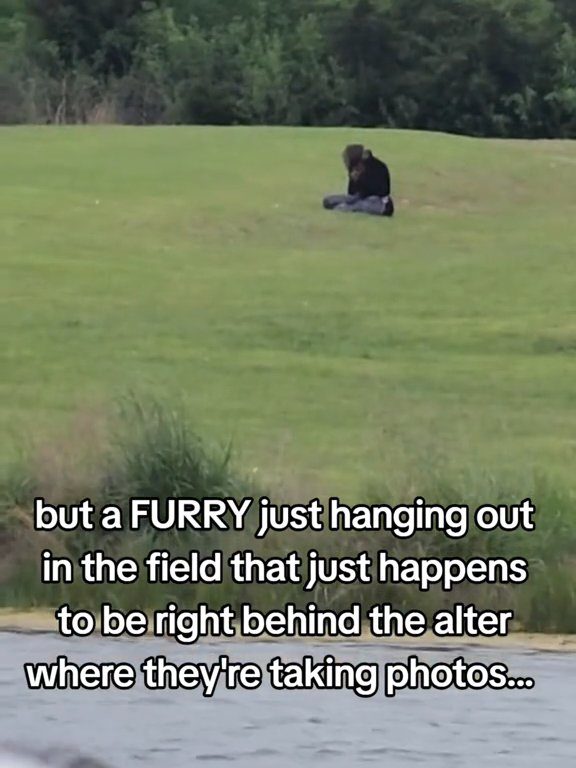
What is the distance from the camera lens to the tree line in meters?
58.1

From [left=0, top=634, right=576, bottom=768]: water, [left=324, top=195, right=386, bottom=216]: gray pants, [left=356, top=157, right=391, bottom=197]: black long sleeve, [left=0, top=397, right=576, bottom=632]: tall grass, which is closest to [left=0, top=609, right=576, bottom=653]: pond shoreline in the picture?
[left=0, top=397, right=576, bottom=632]: tall grass

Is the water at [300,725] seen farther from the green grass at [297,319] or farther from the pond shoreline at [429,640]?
the green grass at [297,319]

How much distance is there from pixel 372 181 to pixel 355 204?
50 centimetres

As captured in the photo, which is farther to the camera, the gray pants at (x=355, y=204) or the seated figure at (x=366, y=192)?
the gray pants at (x=355, y=204)

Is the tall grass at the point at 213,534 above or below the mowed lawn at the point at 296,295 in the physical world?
below

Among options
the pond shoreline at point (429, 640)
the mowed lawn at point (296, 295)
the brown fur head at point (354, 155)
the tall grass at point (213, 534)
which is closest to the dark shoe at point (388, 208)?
the mowed lawn at point (296, 295)

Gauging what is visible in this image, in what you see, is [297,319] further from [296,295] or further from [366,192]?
[366,192]

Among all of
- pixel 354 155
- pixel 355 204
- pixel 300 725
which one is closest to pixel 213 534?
pixel 300 725

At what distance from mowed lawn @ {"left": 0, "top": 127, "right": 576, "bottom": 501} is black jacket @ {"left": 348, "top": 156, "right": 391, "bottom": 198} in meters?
0.65

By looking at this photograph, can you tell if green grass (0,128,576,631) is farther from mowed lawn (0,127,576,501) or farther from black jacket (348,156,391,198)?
black jacket (348,156,391,198)

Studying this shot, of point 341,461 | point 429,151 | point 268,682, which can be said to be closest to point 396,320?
point 341,461

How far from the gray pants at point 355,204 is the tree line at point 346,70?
980 inches

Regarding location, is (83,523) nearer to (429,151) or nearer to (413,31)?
(429,151)

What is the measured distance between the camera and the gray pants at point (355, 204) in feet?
101
